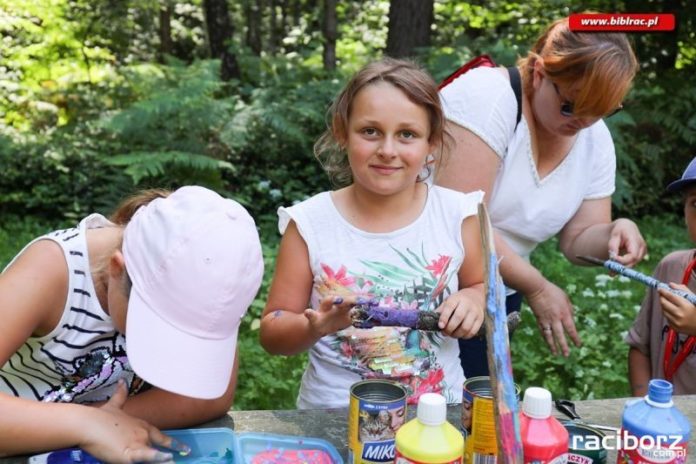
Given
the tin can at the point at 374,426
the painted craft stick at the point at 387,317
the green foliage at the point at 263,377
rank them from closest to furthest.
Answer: the tin can at the point at 374,426, the painted craft stick at the point at 387,317, the green foliage at the point at 263,377

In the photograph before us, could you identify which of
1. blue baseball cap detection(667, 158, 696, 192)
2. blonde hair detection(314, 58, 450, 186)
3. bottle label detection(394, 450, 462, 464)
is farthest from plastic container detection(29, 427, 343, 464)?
blue baseball cap detection(667, 158, 696, 192)

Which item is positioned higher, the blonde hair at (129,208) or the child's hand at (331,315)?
the blonde hair at (129,208)

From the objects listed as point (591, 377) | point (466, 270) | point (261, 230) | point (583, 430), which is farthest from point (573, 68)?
point (261, 230)

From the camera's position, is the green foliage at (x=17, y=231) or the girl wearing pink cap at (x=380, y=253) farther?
the green foliage at (x=17, y=231)

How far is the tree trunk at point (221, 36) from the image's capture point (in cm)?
767

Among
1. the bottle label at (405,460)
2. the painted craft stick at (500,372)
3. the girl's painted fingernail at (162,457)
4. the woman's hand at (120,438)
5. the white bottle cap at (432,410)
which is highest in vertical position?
the painted craft stick at (500,372)

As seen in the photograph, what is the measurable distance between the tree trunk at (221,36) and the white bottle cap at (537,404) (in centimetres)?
694

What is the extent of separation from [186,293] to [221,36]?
677 centimetres

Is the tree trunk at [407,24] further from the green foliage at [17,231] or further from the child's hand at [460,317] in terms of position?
the child's hand at [460,317]

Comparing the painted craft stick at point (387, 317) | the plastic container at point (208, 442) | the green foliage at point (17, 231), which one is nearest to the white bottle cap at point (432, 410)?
the painted craft stick at point (387, 317)

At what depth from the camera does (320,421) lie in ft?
5.49

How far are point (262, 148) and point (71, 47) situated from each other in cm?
357

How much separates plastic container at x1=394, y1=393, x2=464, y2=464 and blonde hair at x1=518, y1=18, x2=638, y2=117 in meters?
1.14

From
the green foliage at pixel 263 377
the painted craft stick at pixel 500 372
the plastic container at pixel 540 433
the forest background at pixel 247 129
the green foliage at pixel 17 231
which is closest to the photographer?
the painted craft stick at pixel 500 372
